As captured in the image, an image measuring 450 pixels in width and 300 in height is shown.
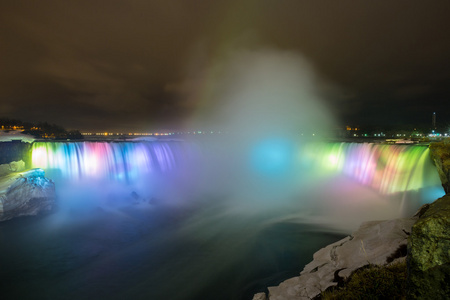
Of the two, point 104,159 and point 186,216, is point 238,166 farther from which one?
point 186,216

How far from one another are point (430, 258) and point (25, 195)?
20.0 meters

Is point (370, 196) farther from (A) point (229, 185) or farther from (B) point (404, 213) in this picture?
(A) point (229, 185)

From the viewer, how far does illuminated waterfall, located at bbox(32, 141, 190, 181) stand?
21.6 metres

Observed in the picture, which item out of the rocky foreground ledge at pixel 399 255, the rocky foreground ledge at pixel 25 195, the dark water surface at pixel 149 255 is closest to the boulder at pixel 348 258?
the rocky foreground ledge at pixel 399 255

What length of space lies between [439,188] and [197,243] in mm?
13458

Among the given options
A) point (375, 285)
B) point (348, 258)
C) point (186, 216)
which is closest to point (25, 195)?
point (186, 216)

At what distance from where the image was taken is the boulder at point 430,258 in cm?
305

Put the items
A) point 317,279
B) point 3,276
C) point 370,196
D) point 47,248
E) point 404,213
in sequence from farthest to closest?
1. point 370,196
2. point 404,213
3. point 47,248
4. point 3,276
5. point 317,279

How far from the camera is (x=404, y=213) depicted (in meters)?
13.5

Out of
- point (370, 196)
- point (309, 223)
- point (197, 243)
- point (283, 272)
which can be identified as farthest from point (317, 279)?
point (370, 196)

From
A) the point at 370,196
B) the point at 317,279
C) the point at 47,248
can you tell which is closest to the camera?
the point at 317,279

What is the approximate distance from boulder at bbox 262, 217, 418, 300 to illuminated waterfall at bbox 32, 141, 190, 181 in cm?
2163

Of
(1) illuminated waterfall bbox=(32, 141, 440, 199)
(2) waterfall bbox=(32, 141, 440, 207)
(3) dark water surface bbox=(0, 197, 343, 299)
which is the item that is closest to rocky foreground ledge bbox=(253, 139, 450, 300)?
(3) dark water surface bbox=(0, 197, 343, 299)

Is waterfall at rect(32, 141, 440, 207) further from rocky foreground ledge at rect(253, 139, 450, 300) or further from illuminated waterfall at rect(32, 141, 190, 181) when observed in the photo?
rocky foreground ledge at rect(253, 139, 450, 300)
